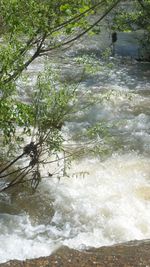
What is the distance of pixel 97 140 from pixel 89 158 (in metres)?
0.72

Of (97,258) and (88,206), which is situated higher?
(88,206)

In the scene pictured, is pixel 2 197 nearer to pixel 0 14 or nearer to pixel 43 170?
pixel 43 170

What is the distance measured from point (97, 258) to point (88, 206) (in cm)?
200

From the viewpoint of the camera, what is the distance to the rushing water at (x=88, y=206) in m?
6.66

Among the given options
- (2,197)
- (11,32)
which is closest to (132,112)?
(2,197)

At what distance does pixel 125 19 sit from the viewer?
1717 centimetres

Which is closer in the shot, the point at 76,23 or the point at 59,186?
the point at 76,23

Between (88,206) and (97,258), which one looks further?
(88,206)

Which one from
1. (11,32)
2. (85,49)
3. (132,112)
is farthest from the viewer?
(85,49)

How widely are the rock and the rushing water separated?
1.38ft

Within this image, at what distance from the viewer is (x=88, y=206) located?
300 inches

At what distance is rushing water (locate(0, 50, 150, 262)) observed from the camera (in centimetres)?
666

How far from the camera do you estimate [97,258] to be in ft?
18.6

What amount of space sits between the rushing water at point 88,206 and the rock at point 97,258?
42 centimetres
